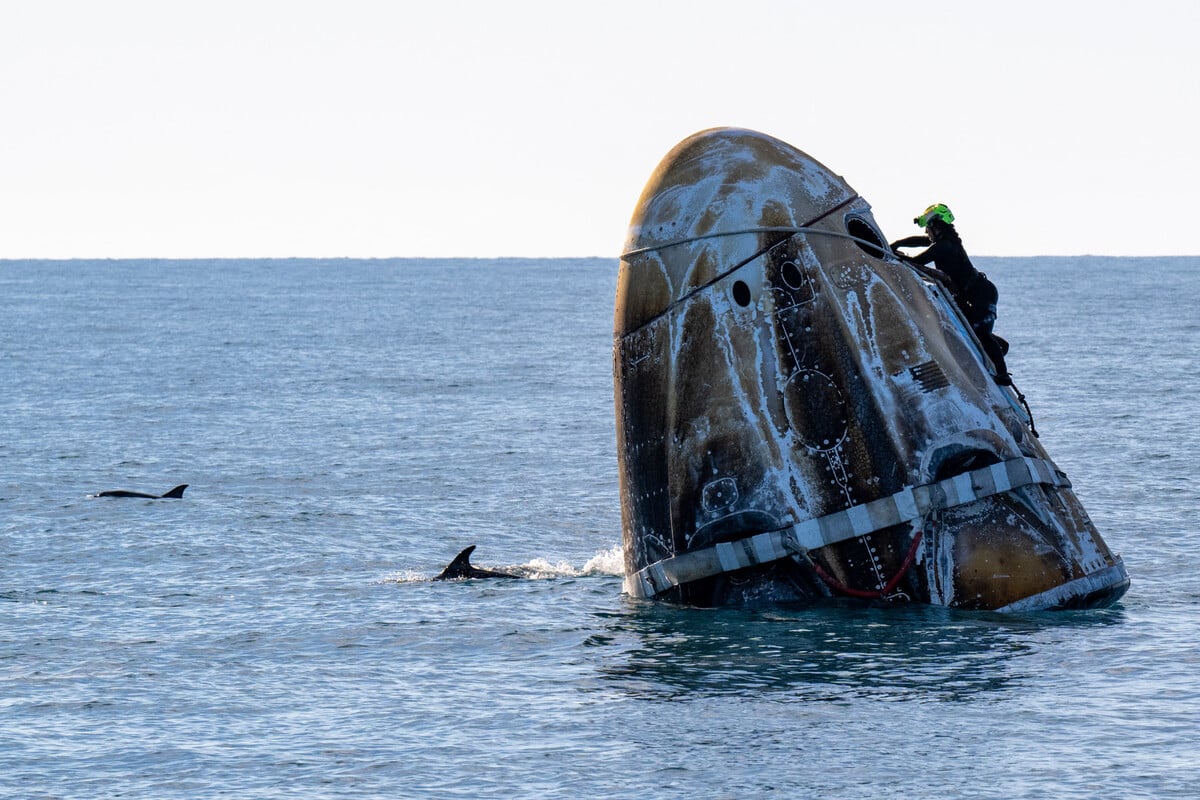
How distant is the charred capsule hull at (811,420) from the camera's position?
53.0 ft

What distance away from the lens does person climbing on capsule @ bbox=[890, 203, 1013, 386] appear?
58.2 ft

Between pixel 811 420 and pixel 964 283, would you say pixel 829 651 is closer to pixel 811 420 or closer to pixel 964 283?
pixel 811 420

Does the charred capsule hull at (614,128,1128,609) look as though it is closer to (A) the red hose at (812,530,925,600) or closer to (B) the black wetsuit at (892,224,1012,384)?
(A) the red hose at (812,530,925,600)

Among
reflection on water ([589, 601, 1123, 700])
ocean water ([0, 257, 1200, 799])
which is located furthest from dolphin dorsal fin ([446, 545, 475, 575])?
reflection on water ([589, 601, 1123, 700])

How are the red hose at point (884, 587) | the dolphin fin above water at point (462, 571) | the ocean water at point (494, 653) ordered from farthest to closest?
1. the dolphin fin above water at point (462, 571)
2. the red hose at point (884, 587)
3. the ocean water at point (494, 653)

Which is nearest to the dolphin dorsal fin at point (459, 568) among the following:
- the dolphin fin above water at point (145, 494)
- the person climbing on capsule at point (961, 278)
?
the person climbing on capsule at point (961, 278)

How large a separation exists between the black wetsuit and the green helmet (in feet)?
0.42

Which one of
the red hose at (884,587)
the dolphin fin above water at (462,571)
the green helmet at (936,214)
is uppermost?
the green helmet at (936,214)

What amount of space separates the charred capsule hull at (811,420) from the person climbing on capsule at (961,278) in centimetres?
87

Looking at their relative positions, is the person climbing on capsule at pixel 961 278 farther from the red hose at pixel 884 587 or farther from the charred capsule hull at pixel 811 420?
the red hose at pixel 884 587

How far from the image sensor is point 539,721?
14477 millimetres

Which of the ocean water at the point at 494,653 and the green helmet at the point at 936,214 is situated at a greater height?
the green helmet at the point at 936,214

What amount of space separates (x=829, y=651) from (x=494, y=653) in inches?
142

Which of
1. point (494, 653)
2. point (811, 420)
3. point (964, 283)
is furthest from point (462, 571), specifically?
point (964, 283)
